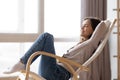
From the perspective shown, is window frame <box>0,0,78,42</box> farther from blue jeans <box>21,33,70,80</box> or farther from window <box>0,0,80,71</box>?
blue jeans <box>21,33,70,80</box>

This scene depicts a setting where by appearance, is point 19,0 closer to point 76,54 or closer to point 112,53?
point 76,54

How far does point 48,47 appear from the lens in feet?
7.59

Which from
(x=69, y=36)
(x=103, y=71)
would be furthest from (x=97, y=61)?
(x=69, y=36)

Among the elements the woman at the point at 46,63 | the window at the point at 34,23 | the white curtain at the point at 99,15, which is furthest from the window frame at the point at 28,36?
the woman at the point at 46,63

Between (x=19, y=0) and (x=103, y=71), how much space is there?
4.92 ft

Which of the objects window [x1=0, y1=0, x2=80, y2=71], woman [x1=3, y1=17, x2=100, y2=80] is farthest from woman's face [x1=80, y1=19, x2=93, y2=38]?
window [x1=0, y1=0, x2=80, y2=71]

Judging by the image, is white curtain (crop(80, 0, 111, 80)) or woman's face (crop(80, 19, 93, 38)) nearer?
woman's face (crop(80, 19, 93, 38))

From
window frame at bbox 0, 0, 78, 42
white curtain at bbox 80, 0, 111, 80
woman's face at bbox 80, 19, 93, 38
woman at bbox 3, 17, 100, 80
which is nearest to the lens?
woman at bbox 3, 17, 100, 80

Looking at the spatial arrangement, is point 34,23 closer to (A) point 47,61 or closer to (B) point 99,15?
(B) point 99,15

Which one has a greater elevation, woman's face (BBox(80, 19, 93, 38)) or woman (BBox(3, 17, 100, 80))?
woman's face (BBox(80, 19, 93, 38))

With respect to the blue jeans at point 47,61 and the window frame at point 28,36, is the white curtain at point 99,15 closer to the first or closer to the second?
the window frame at point 28,36

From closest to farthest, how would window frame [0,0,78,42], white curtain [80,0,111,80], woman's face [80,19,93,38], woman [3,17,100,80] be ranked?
woman [3,17,100,80] < woman's face [80,19,93,38] < window frame [0,0,78,42] < white curtain [80,0,111,80]

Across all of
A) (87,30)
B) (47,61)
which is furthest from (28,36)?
(47,61)

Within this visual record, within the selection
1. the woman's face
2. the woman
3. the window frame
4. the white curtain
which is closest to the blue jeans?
the woman
